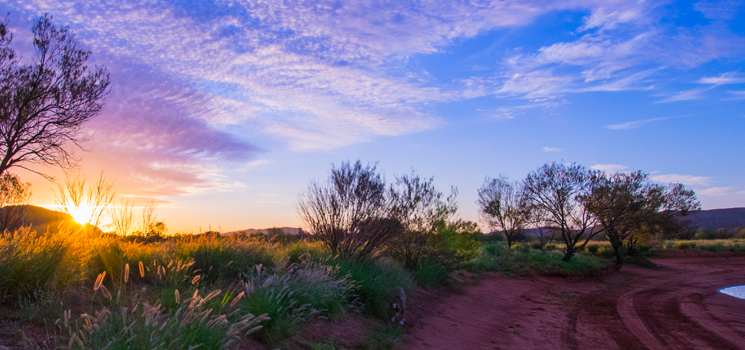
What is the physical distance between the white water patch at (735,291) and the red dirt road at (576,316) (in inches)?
20.9

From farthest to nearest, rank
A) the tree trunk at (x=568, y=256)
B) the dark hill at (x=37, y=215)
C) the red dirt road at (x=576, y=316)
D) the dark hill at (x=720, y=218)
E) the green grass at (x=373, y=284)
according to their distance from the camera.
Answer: the dark hill at (x=720, y=218), the tree trunk at (x=568, y=256), the dark hill at (x=37, y=215), the green grass at (x=373, y=284), the red dirt road at (x=576, y=316)

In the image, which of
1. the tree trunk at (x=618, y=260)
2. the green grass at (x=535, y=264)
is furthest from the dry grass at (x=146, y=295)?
the tree trunk at (x=618, y=260)

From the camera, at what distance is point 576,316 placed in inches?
480

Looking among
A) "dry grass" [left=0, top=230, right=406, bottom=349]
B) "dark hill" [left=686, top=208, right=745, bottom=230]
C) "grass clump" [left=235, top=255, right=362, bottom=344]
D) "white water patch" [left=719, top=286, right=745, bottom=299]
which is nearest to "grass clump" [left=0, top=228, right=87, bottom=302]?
"dry grass" [left=0, top=230, right=406, bottom=349]

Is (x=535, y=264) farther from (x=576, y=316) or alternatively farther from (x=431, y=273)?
(x=576, y=316)

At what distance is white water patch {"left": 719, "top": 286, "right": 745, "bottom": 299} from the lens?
1646cm

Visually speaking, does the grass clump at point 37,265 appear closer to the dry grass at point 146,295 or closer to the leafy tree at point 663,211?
the dry grass at point 146,295

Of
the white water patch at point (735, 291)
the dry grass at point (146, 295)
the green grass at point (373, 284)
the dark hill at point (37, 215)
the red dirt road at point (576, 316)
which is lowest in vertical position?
the white water patch at point (735, 291)

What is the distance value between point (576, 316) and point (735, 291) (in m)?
11.5

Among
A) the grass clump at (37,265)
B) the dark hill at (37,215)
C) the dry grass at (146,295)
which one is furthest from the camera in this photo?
the dark hill at (37,215)

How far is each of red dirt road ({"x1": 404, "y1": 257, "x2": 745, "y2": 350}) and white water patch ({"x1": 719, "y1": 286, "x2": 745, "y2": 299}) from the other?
532 mm

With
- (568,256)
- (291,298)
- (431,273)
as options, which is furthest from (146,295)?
(568,256)

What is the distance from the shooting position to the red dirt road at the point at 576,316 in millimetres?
9258

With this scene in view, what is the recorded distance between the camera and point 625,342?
9.17m
